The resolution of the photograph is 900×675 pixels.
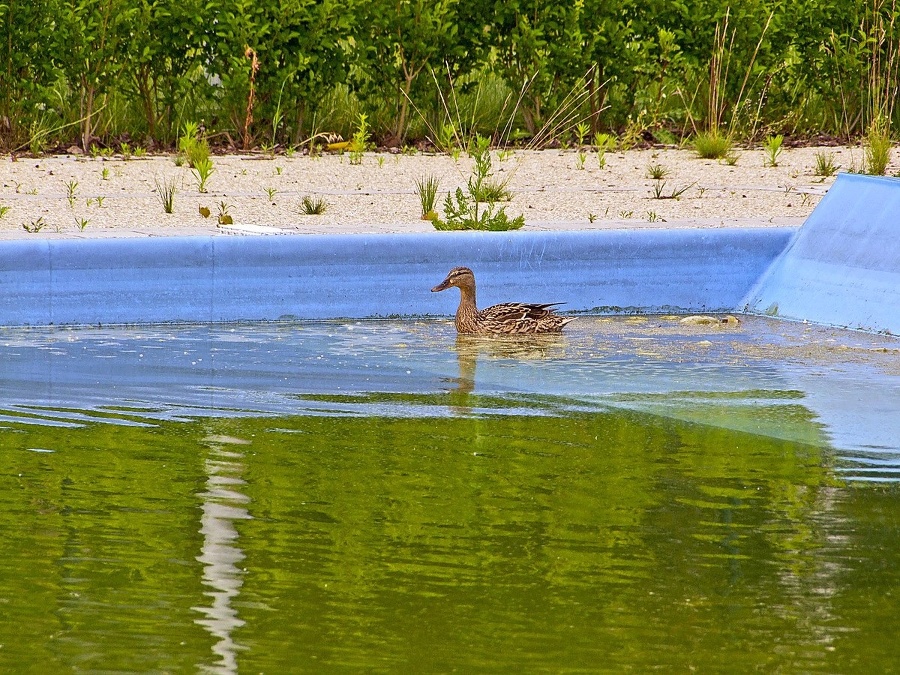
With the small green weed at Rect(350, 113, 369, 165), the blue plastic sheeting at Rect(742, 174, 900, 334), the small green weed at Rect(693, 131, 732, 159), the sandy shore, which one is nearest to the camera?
the blue plastic sheeting at Rect(742, 174, 900, 334)

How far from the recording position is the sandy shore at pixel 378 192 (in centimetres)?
984

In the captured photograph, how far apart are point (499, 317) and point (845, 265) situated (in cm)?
231

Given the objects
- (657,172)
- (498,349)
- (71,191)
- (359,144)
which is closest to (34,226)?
(71,191)

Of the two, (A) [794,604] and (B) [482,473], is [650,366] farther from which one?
(A) [794,604]

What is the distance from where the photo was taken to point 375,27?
47.2 feet

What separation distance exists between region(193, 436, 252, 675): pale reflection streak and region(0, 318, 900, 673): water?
0.01 metres

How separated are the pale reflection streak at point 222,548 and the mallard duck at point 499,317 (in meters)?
2.58

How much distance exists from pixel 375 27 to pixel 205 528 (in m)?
10.4

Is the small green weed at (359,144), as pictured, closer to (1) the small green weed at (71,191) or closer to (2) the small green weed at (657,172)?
(2) the small green weed at (657,172)

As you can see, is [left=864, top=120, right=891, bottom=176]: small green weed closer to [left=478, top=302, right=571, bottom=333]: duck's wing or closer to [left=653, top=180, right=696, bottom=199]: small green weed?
[left=653, top=180, right=696, bottom=199]: small green weed

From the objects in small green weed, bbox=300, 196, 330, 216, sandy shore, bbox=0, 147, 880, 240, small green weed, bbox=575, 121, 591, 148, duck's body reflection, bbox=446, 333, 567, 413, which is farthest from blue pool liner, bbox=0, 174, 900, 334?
small green weed, bbox=575, 121, 591, 148

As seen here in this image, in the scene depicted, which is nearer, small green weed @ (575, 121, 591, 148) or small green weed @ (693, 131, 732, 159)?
small green weed @ (693, 131, 732, 159)

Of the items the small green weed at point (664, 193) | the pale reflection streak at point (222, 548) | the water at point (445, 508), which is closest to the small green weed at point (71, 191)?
the water at point (445, 508)

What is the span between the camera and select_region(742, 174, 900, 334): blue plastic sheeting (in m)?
8.86
